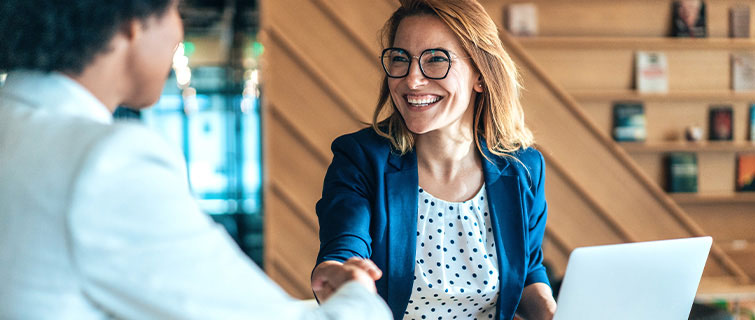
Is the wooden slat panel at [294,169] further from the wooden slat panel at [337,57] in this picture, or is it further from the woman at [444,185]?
the woman at [444,185]

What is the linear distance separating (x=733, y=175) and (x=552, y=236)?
1649 millimetres

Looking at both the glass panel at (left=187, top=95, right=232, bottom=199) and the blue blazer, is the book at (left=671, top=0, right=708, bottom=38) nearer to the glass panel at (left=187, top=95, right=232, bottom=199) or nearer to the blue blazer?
the blue blazer

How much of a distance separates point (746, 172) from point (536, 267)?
12.3 feet

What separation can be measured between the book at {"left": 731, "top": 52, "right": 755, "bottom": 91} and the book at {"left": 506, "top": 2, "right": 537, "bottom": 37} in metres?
1.42

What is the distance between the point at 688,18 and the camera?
4.64m

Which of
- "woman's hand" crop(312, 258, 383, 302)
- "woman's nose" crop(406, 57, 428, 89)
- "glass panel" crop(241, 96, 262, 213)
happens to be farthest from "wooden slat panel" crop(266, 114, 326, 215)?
"glass panel" crop(241, 96, 262, 213)

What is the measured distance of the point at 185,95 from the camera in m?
8.44

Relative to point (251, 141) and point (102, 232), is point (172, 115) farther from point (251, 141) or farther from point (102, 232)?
point (102, 232)

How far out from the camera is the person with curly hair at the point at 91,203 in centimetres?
69

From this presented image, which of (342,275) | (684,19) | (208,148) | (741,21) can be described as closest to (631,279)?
(342,275)

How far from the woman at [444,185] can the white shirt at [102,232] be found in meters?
0.73

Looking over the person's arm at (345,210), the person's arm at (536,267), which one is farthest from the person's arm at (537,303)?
the person's arm at (345,210)

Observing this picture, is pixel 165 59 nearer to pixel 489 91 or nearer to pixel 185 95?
pixel 489 91

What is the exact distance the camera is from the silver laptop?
1180 millimetres
